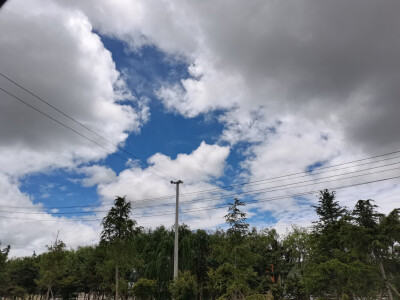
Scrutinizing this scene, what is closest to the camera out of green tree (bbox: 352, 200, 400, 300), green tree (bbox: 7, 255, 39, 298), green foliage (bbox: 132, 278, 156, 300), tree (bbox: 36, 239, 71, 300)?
green tree (bbox: 352, 200, 400, 300)

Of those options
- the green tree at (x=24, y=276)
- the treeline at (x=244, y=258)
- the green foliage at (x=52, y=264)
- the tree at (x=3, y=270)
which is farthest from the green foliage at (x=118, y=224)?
the green tree at (x=24, y=276)

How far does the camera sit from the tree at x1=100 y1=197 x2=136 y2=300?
26.8 metres

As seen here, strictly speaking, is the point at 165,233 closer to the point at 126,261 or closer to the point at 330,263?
the point at 126,261

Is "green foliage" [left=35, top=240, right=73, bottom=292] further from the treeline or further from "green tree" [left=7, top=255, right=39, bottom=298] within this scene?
"green tree" [left=7, top=255, right=39, bottom=298]

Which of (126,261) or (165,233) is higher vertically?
(165,233)

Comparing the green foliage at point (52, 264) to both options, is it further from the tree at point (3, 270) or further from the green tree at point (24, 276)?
the green tree at point (24, 276)

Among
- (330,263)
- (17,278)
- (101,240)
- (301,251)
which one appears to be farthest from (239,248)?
(17,278)

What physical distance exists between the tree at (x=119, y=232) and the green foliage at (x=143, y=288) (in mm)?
2098

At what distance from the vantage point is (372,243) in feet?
73.6

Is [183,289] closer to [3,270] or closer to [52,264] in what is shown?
[52,264]

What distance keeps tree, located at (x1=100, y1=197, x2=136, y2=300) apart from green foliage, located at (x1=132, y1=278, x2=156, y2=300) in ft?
6.88

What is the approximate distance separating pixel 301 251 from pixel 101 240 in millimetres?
39345

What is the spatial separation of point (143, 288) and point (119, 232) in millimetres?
5730

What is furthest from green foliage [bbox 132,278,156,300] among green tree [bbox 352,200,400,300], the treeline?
green tree [bbox 352,200,400,300]
